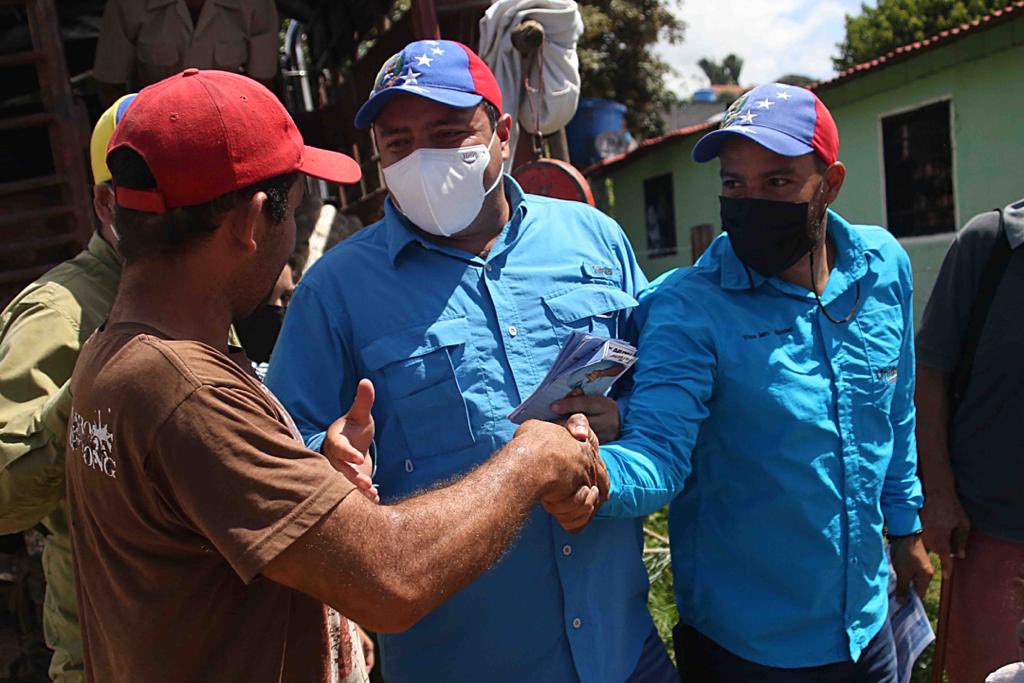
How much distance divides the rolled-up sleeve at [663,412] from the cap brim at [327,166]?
928 mm

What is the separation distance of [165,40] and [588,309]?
4.10 m

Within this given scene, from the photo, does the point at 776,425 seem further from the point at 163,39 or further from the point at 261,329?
the point at 163,39

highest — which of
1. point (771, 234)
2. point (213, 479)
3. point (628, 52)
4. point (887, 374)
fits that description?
point (628, 52)

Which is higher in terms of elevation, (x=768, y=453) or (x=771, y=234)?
(x=771, y=234)

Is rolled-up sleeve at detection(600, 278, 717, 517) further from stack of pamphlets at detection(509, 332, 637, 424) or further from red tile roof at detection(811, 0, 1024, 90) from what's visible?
red tile roof at detection(811, 0, 1024, 90)

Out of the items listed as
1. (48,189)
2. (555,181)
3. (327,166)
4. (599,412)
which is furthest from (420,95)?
(48,189)

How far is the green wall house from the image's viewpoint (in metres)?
9.41

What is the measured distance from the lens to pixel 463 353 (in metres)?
2.25

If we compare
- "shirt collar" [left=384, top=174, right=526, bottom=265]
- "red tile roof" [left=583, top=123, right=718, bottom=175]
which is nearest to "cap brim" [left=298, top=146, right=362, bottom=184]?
"shirt collar" [left=384, top=174, right=526, bottom=265]

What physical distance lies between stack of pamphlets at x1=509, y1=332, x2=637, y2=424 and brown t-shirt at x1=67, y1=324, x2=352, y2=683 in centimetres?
70

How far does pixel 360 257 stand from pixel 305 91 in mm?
7777

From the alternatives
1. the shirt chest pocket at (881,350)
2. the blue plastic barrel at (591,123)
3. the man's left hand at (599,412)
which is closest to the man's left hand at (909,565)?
the shirt chest pocket at (881,350)

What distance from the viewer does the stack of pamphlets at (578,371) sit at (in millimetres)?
2035

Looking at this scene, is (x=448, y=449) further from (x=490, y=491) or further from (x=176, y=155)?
(x=176, y=155)
